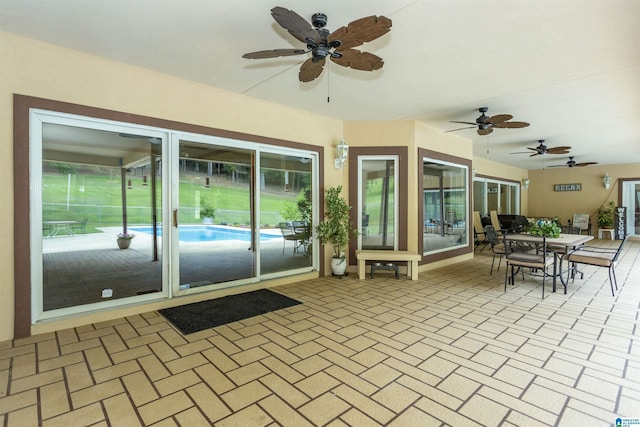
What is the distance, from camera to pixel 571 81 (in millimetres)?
3910

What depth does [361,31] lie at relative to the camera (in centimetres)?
217

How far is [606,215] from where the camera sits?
11.1 meters

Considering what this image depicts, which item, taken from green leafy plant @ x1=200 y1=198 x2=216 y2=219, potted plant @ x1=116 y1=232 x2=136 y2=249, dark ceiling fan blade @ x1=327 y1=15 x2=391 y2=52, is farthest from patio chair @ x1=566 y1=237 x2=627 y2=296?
potted plant @ x1=116 y1=232 x2=136 y2=249

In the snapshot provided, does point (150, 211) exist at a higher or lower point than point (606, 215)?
higher

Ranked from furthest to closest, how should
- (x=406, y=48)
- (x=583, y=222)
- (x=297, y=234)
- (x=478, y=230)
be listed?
(x=583, y=222) < (x=478, y=230) < (x=297, y=234) < (x=406, y=48)

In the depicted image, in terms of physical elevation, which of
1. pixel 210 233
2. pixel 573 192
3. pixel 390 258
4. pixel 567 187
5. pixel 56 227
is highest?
pixel 567 187

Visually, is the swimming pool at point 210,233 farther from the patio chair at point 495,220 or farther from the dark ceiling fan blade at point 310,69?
the patio chair at point 495,220

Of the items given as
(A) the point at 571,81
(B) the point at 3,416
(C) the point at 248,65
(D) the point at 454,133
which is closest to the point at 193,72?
(C) the point at 248,65

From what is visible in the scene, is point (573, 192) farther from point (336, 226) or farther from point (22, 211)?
point (22, 211)

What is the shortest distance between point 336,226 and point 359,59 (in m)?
2.98

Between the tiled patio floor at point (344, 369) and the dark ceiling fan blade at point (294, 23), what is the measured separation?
2.48m

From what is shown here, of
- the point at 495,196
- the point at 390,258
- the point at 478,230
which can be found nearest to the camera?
the point at 390,258

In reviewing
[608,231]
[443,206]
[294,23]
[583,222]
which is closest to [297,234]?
[443,206]

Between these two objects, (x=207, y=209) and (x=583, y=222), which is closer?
(x=207, y=209)
